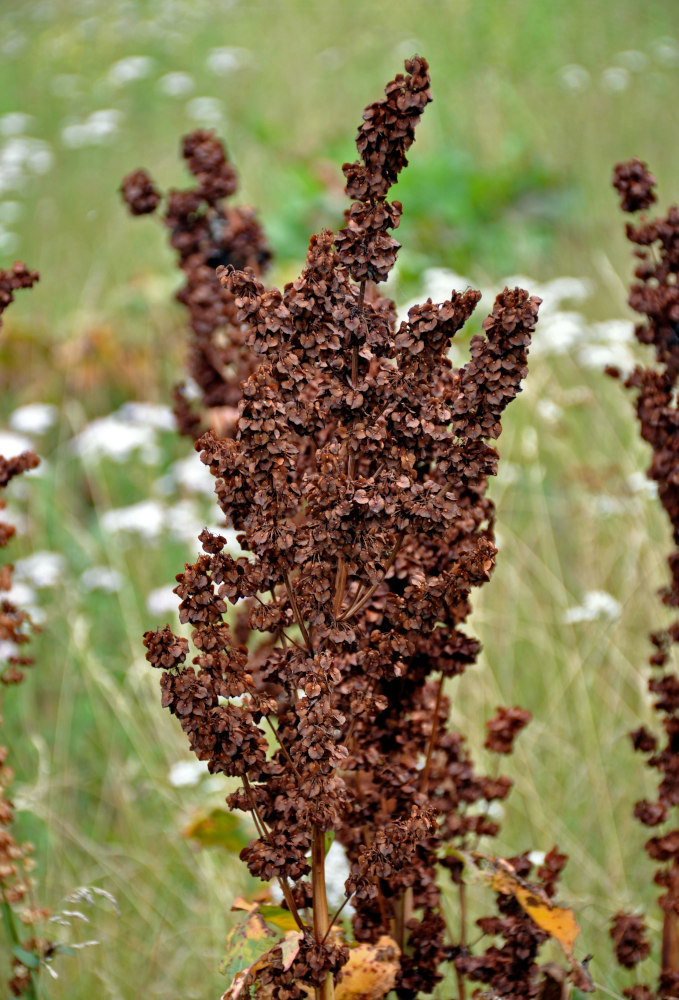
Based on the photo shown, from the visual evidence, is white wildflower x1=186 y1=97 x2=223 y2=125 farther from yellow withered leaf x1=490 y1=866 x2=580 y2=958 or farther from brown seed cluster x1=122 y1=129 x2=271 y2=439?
yellow withered leaf x1=490 y1=866 x2=580 y2=958

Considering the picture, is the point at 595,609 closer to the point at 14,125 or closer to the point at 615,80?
the point at 615,80

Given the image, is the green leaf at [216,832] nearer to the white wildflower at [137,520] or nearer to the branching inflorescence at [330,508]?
the branching inflorescence at [330,508]

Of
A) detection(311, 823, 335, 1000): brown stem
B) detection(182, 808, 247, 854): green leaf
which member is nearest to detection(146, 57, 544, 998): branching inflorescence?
detection(311, 823, 335, 1000): brown stem

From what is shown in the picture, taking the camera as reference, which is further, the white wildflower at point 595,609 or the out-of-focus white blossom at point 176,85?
the out-of-focus white blossom at point 176,85

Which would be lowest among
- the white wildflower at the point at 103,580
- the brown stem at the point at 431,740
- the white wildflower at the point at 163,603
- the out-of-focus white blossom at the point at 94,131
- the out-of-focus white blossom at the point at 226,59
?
the brown stem at the point at 431,740

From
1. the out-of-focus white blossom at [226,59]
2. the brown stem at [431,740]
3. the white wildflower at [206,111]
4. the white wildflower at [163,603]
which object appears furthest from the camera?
the out-of-focus white blossom at [226,59]

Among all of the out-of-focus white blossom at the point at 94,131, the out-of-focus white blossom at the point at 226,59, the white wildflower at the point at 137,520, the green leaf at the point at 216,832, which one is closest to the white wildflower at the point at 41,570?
the white wildflower at the point at 137,520

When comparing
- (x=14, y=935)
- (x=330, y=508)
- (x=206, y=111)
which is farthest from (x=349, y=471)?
(x=206, y=111)

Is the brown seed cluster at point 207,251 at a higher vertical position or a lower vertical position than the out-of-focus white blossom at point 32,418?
lower
